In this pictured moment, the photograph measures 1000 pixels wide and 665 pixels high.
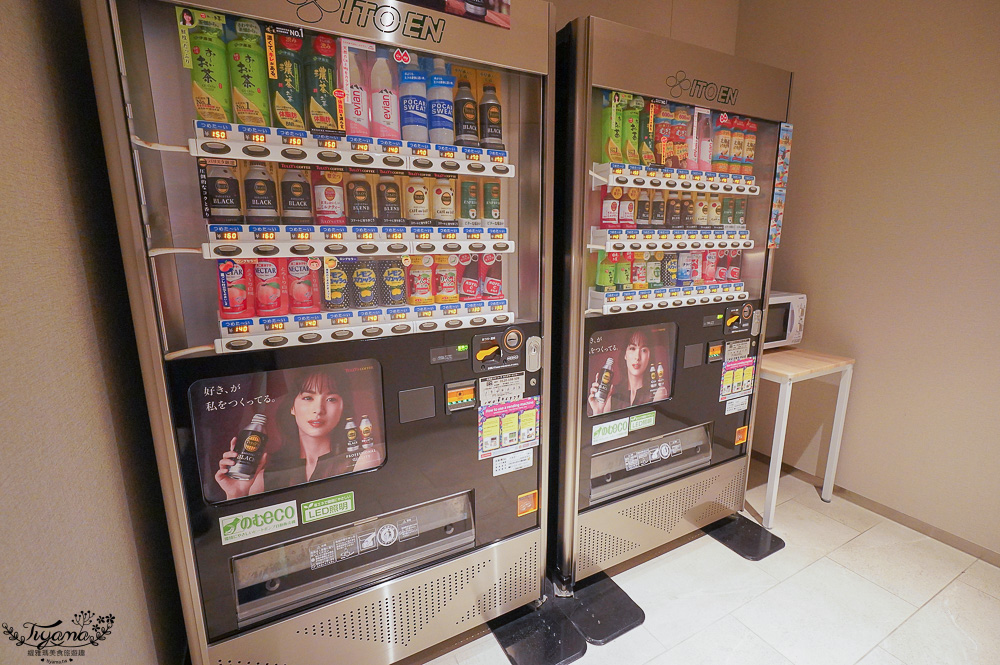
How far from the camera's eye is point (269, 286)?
4.47ft

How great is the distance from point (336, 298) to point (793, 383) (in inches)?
96.3

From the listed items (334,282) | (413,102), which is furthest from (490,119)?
(334,282)

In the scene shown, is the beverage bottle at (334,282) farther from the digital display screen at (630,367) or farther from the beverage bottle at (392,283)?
the digital display screen at (630,367)

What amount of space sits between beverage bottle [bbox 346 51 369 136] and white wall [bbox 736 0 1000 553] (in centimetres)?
260

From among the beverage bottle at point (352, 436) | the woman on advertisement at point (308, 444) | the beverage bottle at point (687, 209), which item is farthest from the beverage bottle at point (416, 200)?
the beverage bottle at point (687, 209)

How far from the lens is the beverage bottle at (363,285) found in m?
1.50

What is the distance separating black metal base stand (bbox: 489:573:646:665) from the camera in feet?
5.73

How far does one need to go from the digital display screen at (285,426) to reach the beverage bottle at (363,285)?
20 cm

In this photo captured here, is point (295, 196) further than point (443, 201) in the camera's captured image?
No

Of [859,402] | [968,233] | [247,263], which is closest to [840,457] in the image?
[859,402]

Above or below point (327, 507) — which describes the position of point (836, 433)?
below

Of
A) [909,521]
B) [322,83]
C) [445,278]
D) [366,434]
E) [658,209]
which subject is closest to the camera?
[322,83]

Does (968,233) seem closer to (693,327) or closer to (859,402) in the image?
(859,402)

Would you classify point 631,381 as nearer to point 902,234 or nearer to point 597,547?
point 597,547
